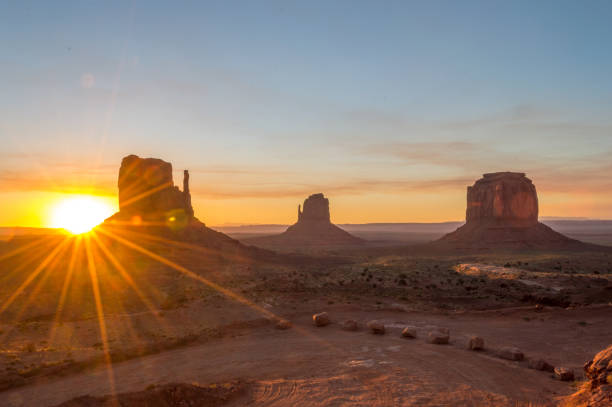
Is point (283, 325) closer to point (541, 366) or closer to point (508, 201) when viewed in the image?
point (541, 366)

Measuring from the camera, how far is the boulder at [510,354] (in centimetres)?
1359

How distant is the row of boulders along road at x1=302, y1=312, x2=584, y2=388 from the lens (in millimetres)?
9820

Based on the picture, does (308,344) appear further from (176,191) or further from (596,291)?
(176,191)

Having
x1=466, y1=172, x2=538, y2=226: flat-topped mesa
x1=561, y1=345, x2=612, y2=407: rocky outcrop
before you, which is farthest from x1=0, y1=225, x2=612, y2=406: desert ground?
x1=466, y1=172, x2=538, y2=226: flat-topped mesa

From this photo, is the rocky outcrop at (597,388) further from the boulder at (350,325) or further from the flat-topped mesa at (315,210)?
the flat-topped mesa at (315,210)

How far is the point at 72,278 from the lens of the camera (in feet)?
107

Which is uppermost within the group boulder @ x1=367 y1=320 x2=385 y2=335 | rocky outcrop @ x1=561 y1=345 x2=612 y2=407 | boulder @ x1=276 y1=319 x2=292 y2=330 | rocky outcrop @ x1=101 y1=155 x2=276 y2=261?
rocky outcrop @ x1=101 y1=155 x2=276 y2=261

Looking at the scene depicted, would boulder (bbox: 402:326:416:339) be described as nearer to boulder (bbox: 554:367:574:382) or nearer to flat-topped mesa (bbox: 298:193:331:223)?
boulder (bbox: 554:367:574:382)

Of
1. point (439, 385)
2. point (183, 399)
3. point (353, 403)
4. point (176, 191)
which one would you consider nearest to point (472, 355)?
point (439, 385)

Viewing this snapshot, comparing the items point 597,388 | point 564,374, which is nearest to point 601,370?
point 597,388

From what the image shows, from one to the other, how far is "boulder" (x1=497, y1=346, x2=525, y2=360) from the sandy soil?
0.30m

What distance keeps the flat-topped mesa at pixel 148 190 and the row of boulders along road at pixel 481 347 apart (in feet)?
133

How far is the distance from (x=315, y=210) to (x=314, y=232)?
10835mm

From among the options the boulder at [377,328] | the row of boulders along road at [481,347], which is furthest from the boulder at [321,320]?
the boulder at [377,328]
